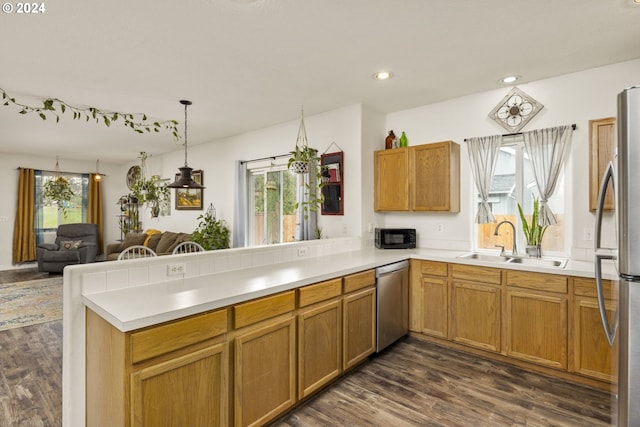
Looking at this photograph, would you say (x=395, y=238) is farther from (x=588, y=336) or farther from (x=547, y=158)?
(x=588, y=336)

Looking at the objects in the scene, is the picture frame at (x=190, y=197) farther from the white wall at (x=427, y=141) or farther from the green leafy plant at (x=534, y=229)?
the green leafy plant at (x=534, y=229)

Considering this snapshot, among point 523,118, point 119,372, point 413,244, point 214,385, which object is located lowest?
point 214,385

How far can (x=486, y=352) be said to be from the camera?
9.81 ft

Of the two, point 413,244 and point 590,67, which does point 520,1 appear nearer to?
point 590,67

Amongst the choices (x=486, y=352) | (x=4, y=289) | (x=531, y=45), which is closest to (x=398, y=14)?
(x=531, y=45)

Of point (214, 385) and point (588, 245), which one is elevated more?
point (588, 245)

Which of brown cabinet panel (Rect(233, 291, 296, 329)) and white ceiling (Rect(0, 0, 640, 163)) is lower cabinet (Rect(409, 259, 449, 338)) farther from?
white ceiling (Rect(0, 0, 640, 163))

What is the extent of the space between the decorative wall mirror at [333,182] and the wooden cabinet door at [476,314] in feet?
5.19

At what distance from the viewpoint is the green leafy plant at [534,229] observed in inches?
124

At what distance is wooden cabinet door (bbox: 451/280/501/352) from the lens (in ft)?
9.54

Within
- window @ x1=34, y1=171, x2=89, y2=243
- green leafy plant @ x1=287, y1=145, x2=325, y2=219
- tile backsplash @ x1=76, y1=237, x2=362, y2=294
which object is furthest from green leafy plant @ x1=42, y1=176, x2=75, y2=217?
tile backsplash @ x1=76, y1=237, x2=362, y2=294

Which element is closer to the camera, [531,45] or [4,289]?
[531,45]

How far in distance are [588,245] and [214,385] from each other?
10.3 feet

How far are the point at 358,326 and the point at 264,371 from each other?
992mm
